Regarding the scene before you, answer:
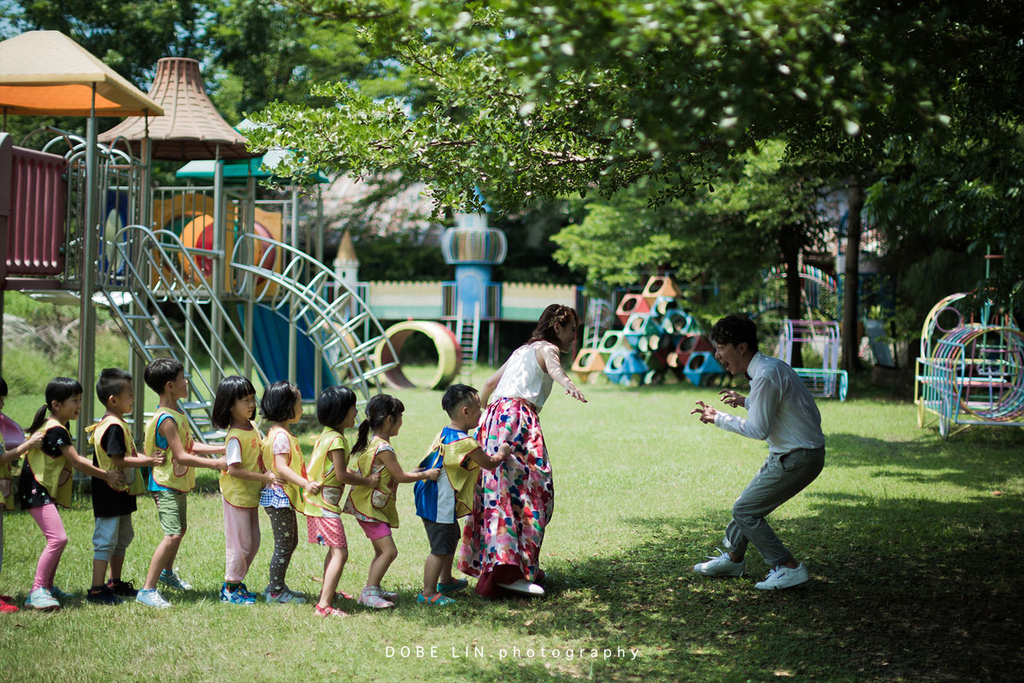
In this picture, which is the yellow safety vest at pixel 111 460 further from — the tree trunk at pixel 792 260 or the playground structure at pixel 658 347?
the tree trunk at pixel 792 260

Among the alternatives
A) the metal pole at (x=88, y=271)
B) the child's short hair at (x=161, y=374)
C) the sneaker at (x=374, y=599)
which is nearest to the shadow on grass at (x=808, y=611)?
the sneaker at (x=374, y=599)

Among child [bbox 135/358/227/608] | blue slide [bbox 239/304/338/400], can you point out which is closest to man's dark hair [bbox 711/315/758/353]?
child [bbox 135/358/227/608]

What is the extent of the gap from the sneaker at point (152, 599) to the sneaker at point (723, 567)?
3.17 metres

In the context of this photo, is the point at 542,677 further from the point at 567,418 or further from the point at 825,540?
the point at 567,418

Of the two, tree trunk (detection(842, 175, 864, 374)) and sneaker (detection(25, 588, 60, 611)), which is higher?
tree trunk (detection(842, 175, 864, 374))

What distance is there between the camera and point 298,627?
4.71 metres

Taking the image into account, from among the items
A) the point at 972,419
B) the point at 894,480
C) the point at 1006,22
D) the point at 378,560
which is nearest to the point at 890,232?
the point at 972,419

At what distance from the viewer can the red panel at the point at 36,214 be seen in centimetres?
746

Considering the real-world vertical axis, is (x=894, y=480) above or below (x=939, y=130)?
below

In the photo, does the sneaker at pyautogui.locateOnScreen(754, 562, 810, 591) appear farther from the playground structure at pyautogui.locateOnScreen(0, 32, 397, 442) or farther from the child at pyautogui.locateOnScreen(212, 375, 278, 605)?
the playground structure at pyautogui.locateOnScreen(0, 32, 397, 442)

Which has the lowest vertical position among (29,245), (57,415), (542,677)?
(542,677)

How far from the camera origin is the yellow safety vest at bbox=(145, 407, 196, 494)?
5.10 metres

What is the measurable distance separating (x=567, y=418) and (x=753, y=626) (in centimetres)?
896

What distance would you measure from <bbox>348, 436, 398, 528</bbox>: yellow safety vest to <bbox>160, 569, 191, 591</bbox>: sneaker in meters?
1.24
